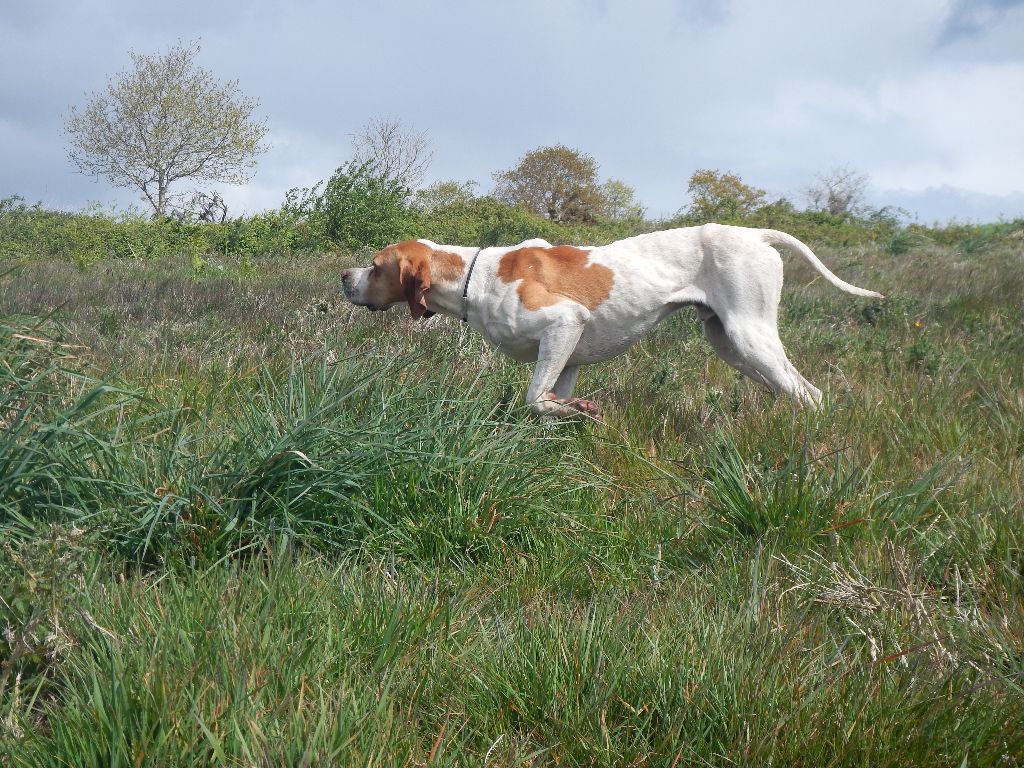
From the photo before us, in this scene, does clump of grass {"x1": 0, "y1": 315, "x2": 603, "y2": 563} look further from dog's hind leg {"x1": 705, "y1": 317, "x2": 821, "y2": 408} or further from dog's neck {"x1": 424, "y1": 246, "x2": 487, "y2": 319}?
dog's hind leg {"x1": 705, "y1": 317, "x2": 821, "y2": 408}

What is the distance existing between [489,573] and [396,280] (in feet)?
9.06

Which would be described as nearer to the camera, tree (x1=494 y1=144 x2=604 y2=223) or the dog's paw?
the dog's paw

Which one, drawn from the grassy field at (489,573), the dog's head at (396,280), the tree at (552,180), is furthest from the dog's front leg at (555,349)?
the tree at (552,180)

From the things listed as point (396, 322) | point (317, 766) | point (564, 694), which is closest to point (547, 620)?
point (564, 694)

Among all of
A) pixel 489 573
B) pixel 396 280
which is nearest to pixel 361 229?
pixel 396 280

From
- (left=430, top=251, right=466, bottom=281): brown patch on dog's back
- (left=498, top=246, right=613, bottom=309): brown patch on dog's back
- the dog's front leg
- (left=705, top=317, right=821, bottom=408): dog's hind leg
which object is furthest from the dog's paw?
(left=430, top=251, right=466, bottom=281): brown patch on dog's back

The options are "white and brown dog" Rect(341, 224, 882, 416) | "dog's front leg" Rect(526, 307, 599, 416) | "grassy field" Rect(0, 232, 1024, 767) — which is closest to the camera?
"grassy field" Rect(0, 232, 1024, 767)

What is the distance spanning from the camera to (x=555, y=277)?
16.4 ft

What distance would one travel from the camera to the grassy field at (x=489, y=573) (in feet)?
5.64

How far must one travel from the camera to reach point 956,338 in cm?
694

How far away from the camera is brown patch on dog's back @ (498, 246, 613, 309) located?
4906mm

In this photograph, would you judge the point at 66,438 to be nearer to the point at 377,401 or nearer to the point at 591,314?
the point at 377,401

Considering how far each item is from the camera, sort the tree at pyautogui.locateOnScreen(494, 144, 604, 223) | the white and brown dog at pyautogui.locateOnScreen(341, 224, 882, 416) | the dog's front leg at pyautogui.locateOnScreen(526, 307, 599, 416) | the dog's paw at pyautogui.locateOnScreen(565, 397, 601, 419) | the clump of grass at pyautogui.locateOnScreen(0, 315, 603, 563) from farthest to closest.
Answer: the tree at pyautogui.locateOnScreen(494, 144, 604, 223)
the white and brown dog at pyautogui.locateOnScreen(341, 224, 882, 416)
the dog's front leg at pyautogui.locateOnScreen(526, 307, 599, 416)
the dog's paw at pyautogui.locateOnScreen(565, 397, 601, 419)
the clump of grass at pyautogui.locateOnScreen(0, 315, 603, 563)

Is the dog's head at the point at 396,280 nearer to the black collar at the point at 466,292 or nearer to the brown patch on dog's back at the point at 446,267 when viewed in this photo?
the brown patch on dog's back at the point at 446,267
